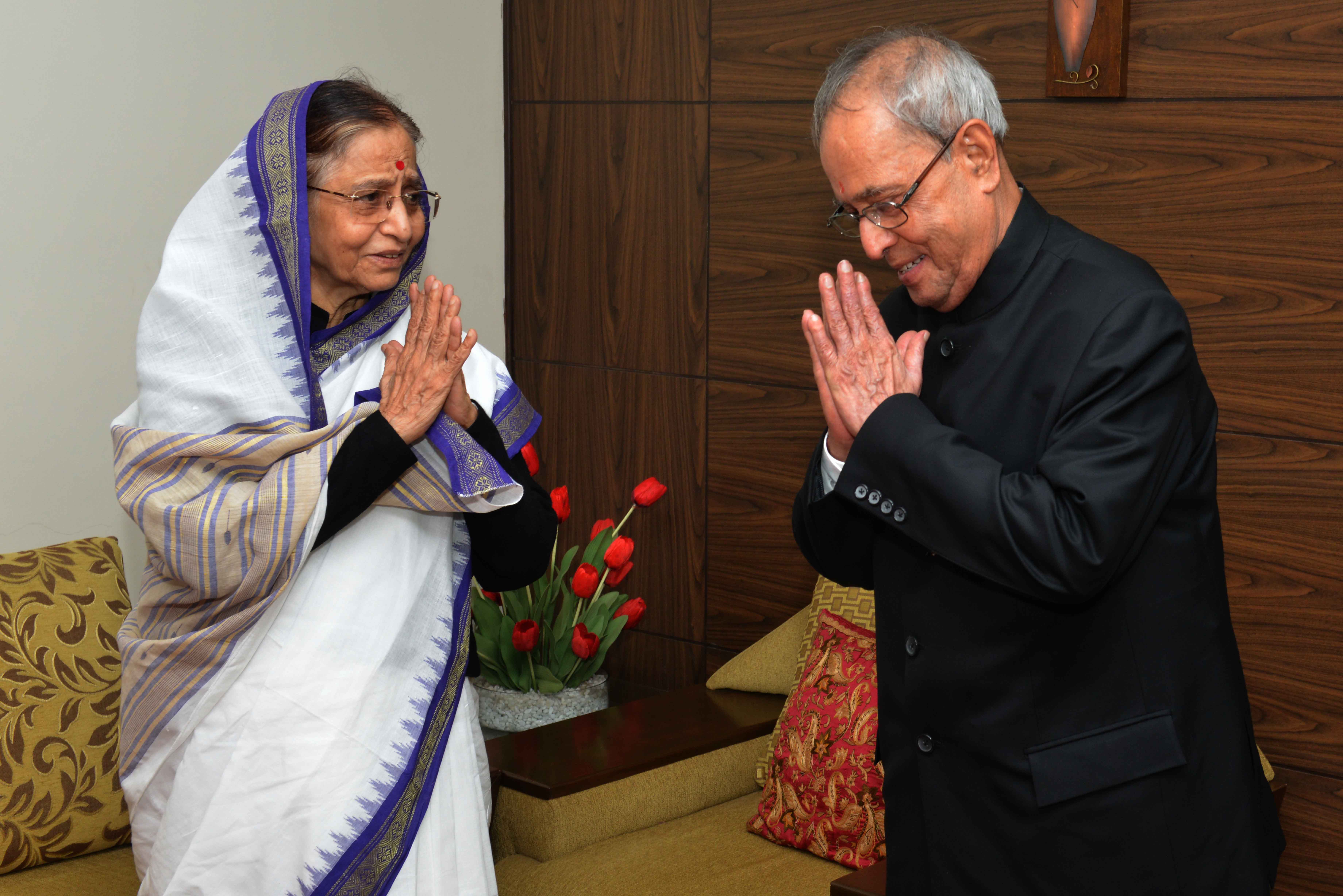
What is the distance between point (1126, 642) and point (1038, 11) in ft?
5.30

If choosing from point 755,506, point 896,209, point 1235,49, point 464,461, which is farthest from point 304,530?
point 1235,49

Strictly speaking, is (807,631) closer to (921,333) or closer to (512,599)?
(512,599)

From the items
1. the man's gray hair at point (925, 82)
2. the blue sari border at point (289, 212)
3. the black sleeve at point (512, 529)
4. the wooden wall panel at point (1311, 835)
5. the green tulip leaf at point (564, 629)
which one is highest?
the man's gray hair at point (925, 82)

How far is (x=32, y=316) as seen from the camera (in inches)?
110

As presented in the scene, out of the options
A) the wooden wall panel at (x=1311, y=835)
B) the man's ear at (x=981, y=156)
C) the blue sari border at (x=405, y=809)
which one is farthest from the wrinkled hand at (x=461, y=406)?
the wooden wall panel at (x=1311, y=835)

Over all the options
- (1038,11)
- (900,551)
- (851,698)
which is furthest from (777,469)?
(900,551)

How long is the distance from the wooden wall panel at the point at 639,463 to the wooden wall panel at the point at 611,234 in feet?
0.21

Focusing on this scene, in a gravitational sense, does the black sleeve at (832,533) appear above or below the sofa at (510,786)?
above

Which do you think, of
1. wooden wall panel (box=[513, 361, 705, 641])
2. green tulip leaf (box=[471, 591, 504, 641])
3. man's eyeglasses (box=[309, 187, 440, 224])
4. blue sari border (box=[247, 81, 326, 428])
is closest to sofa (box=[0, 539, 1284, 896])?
green tulip leaf (box=[471, 591, 504, 641])

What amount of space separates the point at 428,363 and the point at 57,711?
1.23 metres

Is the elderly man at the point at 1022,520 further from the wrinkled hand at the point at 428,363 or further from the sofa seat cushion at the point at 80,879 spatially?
the sofa seat cushion at the point at 80,879

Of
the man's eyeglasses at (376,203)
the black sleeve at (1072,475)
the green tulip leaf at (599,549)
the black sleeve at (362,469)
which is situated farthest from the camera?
the green tulip leaf at (599,549)

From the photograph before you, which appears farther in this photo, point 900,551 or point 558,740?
point 558,740

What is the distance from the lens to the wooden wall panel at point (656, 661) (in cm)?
346
